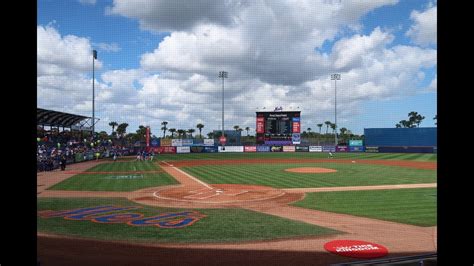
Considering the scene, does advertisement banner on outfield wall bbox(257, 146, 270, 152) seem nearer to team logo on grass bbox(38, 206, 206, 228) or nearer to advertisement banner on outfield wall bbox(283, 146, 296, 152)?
advertisement banner on outfield wall bbox(283, 146, 296, 152)

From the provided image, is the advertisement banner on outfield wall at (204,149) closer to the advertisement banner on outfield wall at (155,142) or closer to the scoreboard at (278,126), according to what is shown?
the advertisement banner on outfield wall at (155,142)

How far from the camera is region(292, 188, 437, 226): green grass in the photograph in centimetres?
1188

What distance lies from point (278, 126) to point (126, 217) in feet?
132

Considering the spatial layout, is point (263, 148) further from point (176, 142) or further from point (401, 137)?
point (401, 137)

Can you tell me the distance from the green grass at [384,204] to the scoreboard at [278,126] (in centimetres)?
3224

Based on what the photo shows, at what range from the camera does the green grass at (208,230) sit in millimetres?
9219

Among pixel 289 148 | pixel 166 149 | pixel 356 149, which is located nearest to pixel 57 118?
pixel 166 149

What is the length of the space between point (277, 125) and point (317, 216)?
3862 cm

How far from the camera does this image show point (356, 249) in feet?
27.7

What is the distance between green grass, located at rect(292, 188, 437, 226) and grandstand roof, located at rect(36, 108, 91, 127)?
26647 millimetres

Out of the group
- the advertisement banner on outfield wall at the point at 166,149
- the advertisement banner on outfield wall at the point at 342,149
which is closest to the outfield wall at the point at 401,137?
the advertisement banner on outfield wall at the point at 342,149
